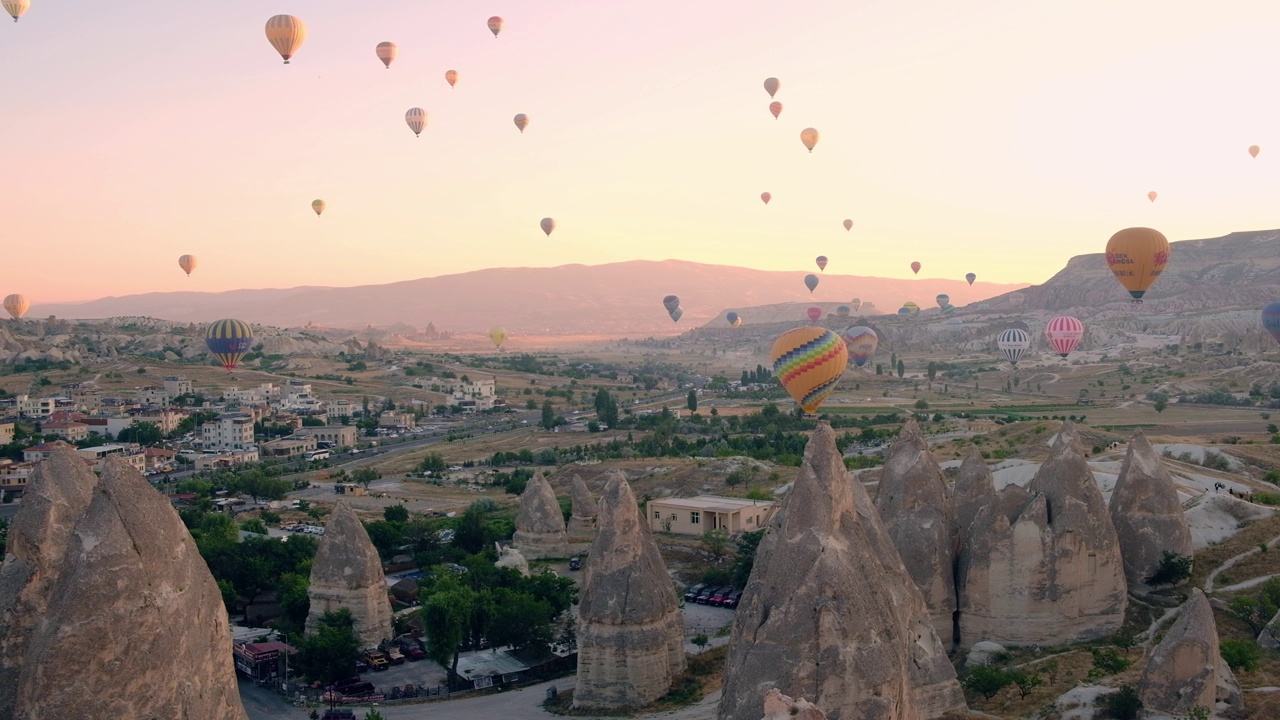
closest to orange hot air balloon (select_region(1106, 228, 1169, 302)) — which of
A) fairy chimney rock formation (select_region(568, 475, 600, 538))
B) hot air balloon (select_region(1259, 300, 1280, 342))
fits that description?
hot air balloon (select_region(1259, 300, 1280, 342))

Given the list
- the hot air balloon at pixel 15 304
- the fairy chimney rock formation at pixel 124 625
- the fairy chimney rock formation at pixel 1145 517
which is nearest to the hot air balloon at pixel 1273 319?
the fairy chimney rock formation at pixel 1145 517

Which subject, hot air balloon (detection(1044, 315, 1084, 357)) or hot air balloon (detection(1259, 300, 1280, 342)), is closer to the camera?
hot air balloon (detection(1259, 300, 1280, 342))

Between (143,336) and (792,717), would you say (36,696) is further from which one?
(143,336)

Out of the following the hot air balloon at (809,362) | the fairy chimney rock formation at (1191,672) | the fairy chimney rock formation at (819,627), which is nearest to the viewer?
the fairy chimney rock formation at (819,627)

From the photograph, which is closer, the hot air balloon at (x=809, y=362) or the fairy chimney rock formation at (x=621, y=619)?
the fairy chimney rock formation at (x=621, y=619)

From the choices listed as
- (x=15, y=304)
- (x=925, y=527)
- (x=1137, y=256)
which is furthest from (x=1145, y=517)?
(x=15, y=304)

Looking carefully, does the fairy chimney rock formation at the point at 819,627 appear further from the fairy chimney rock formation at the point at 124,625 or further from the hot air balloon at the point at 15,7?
the hot air balloon at the point at 15,7

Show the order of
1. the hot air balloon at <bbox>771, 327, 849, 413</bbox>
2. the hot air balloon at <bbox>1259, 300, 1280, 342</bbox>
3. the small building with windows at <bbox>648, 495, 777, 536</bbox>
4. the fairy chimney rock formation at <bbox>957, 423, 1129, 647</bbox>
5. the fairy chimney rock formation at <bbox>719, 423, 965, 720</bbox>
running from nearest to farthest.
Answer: the fairy chimney rock formation at <bbox>719, 423, 965, 720</bbox> → the fairy chimney rock formation at <bbox>957, 423, 1129, 647</bbox> → the small building with windows at <bbox>648, 495, 777, 536</bbox> → the hot air balloon at <bbox>771, 327, 849, 413</bbox> → the hot air balloon at <bbox>1259, 300, 1280, 342</bbox>

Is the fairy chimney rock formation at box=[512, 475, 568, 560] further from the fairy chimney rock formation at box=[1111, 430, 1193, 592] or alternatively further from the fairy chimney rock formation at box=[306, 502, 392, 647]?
the fairy chimney rock formation at box=[1111, 430, 1193, 592]
